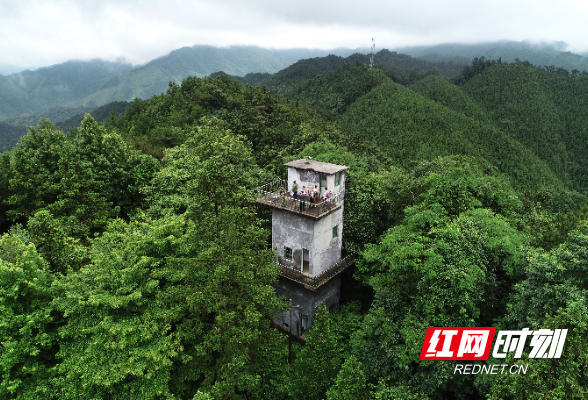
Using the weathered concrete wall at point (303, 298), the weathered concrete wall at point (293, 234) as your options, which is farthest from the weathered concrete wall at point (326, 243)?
the weathered concrete wall at point (303, 298)

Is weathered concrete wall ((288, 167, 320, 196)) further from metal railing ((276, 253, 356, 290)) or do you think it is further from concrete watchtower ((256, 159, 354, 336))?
metal railing ((276, 253, 356, 290))

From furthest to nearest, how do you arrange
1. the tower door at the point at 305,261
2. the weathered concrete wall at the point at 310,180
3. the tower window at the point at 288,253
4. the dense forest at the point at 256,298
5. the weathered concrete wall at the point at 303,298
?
the tower window at the point at 288,253 < the weathered concrete wall at the point at 303,298 < the tower door at the point at 305,261 < the weathered concrete wall at the point at 310,180 < the dense forest at the point at 256,298

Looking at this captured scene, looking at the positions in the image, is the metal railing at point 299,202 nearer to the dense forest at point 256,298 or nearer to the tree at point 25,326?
the dense forest at point 256,298

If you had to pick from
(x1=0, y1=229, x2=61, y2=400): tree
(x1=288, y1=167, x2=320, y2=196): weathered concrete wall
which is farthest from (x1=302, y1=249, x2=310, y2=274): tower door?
(x1=0, y1=229, x2=61, y2=400): tree

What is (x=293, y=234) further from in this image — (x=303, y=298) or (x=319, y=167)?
(x=319, y=167)

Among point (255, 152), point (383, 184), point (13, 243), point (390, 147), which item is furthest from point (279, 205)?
point (390, 147)

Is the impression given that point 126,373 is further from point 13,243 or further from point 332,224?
point 332,224
